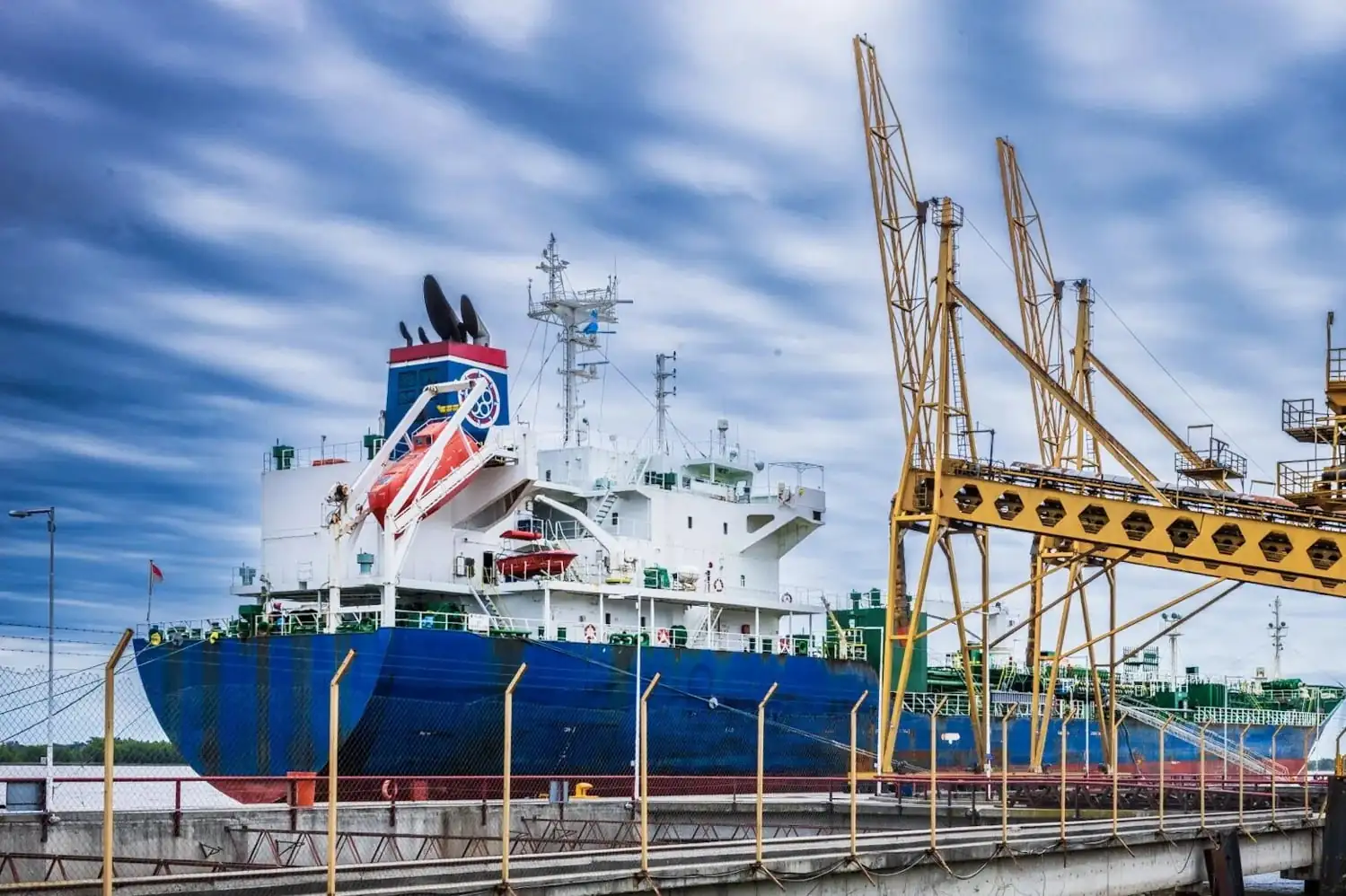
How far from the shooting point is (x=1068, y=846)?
81.1 ft

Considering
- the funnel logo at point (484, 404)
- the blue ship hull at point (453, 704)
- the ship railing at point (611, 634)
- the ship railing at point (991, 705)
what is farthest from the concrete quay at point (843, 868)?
the ship railing at point (991, 705)

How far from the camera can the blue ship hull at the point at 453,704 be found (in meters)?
39.2

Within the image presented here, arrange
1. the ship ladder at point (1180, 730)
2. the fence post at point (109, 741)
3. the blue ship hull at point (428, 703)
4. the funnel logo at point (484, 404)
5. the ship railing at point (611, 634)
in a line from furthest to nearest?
the ship ladder at point (1180, 730) < the funnel logo at point (484, 404) < the ship railing at point (611, 634) < the blue ship hull at point (428, 703) < the fence post at point (109, 741)

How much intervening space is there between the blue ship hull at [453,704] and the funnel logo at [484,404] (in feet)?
22.8

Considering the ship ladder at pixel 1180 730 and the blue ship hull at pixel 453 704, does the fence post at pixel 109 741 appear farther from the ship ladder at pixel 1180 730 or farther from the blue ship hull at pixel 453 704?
the ship ladder at pixel 1180 730

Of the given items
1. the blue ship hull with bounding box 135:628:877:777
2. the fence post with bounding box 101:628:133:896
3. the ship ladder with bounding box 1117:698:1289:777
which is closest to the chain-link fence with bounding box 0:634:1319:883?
the blue ship hull with bounding box 135:628:877:777

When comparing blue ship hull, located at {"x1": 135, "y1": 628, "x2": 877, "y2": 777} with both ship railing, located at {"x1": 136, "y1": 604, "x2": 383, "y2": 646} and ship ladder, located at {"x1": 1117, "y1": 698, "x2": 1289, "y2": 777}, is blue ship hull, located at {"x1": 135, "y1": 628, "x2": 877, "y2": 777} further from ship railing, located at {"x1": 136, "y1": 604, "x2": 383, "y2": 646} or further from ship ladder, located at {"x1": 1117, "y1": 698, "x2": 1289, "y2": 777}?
ship ladder, located at {"x1": 1117, "y1": 698, "x2": 1289, "y2": 777}

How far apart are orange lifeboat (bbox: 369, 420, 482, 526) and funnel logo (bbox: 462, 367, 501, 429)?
2.38 ft

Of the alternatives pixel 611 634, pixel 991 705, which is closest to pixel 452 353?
pixel 611 634

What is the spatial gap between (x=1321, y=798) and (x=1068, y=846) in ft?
44.4

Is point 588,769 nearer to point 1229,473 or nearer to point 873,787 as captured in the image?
point 873,787

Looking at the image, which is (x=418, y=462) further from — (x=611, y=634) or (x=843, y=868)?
(x=843, y=868)

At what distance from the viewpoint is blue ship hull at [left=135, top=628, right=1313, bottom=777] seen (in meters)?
39.2

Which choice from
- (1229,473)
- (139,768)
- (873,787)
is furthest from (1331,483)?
(139,768)
